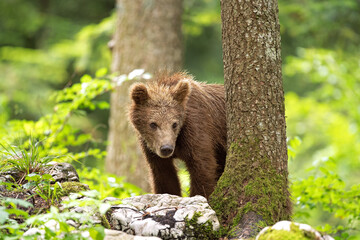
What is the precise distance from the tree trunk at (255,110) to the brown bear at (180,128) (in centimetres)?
72

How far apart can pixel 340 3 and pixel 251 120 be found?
861 cm

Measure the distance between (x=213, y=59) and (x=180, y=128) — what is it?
11920 mm

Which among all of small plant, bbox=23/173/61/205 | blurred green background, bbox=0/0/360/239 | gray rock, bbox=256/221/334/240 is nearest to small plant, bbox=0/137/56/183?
small plant, bbox=23/173/61/205

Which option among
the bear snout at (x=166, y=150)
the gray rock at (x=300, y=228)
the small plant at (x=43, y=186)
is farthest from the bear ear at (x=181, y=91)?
the gray rock at (x=300, y=228)

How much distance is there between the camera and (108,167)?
28.6 feet

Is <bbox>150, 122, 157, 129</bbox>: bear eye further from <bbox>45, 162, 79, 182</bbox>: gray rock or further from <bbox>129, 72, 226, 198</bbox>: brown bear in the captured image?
<bbox>45, 162, 79, 182</bbox>: gray rock

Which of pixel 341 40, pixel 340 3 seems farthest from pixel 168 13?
pixel 341 40

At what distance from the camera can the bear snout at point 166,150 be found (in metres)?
5.09

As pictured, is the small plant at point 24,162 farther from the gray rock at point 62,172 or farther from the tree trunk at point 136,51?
the tree trunk at point 136,51

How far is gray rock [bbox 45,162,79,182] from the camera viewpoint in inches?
184

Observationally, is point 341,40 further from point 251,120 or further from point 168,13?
point 251,120

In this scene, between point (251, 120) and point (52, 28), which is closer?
point (251, 120)

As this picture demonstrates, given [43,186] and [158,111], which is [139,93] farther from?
[43,186]

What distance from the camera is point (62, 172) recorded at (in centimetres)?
475
